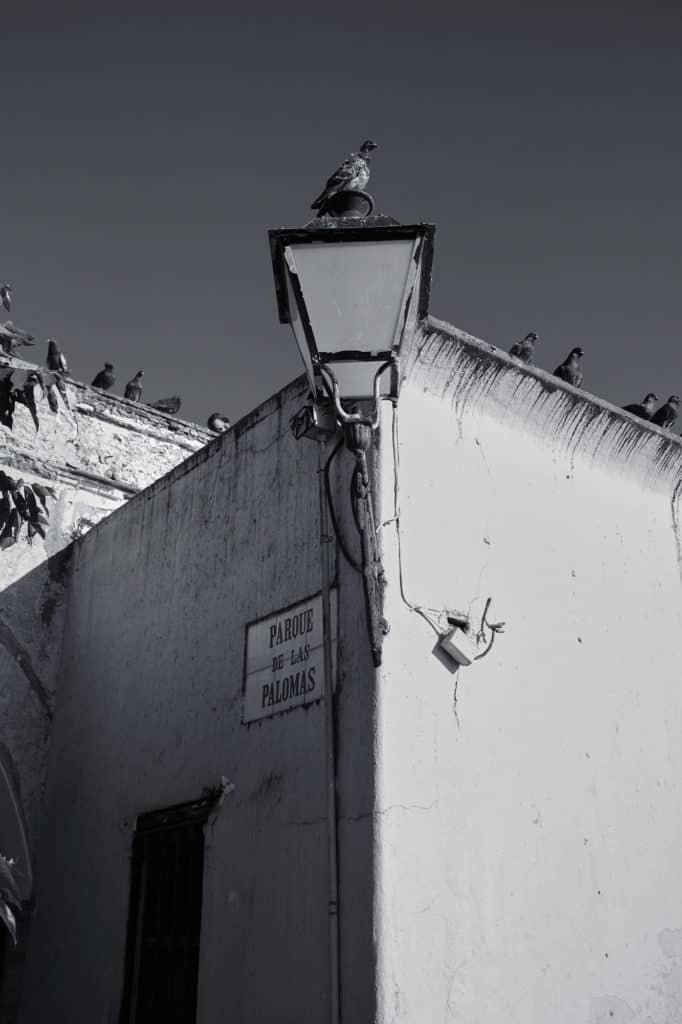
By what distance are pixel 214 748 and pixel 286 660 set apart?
762mm

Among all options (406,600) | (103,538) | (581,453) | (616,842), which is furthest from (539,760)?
(103,538)

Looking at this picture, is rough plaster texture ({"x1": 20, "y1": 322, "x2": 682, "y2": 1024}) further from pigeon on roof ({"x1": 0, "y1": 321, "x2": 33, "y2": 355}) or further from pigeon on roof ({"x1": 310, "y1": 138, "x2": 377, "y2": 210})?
pigeon on roof ({"x1": 0, "y1": 321, "x2": 33, "y2": 355})

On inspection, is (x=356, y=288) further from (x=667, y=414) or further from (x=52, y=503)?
(x=52, y=503)

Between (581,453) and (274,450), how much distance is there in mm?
1782

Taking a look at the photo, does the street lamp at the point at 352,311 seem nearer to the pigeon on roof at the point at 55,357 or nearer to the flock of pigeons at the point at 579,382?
the flock of pigeons at the point at 579,382

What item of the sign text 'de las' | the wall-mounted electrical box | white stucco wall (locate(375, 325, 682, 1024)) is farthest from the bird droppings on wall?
the sign text 'de las'

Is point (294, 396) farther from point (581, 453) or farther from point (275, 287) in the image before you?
point (581, 453)

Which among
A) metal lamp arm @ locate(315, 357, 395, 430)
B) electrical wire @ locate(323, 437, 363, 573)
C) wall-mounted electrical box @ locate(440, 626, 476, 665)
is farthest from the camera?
electrical wire @ locate(323, 437, 363, 573)

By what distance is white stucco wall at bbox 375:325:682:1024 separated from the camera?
13.6 feet

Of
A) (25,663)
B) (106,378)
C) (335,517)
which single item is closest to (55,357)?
(106,378)

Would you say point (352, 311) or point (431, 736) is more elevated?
point (352, 311)

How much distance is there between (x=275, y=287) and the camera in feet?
14.6

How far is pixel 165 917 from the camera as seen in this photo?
5430mm

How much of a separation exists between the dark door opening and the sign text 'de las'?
2.15ft
